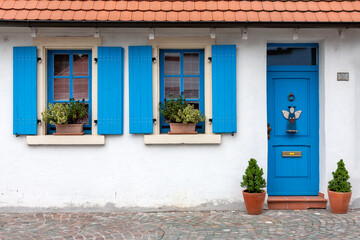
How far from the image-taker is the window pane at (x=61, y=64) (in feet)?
19.9

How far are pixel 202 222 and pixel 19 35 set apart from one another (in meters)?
4.19

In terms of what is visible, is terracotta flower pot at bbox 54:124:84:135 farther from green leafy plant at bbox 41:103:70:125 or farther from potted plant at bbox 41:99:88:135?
green leafy plant at bbox 41:103:70:125

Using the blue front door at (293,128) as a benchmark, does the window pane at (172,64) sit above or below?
above

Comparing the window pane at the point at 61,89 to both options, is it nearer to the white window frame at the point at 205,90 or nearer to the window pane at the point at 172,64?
the white window frame at the point at 205,90

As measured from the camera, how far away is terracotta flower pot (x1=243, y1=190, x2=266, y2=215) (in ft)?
17.9

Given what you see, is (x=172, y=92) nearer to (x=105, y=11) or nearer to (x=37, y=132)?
(x=105, y=11)

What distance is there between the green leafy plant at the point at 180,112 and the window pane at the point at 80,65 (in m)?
1.46

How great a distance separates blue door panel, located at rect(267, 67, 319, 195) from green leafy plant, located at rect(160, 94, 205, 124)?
4.44 feet

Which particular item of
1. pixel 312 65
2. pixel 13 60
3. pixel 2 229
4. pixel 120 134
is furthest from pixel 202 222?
pixel 13 60

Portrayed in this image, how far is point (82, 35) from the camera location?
5.87 m

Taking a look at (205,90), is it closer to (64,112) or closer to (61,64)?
(64,112)

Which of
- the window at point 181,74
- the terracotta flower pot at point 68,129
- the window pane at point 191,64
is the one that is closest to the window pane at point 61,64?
the terracotta flower pot at point 68,129

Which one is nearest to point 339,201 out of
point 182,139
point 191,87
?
point 182,139

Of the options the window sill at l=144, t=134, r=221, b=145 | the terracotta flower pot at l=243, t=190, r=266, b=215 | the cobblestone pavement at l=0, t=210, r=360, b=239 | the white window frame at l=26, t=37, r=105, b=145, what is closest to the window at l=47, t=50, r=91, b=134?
the white window frame at l=26, t=37, r=105, b=145
